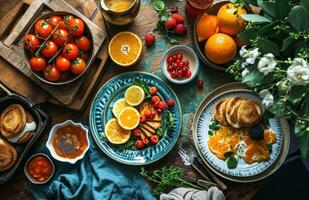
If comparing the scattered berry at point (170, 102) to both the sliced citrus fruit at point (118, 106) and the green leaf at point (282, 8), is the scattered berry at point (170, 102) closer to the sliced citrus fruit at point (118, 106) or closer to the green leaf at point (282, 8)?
the sliced citrus fruit at point (118, 106)

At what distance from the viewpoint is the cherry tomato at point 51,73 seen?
180 centimetres

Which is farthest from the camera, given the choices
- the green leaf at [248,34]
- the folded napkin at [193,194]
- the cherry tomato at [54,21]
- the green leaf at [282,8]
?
the cherry tomato at [54,21]

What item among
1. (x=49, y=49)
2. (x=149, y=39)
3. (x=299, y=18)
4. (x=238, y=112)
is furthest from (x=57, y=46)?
(x=299, y=18)

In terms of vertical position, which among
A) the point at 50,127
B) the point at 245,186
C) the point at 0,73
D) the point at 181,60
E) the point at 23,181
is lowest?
the point at 245,186

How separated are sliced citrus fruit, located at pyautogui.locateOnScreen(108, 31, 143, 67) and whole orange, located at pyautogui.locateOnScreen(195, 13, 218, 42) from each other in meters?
0.25

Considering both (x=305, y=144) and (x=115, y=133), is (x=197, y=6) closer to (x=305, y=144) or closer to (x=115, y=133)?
→ (x=115, y=133)

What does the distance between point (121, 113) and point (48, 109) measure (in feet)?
1.06

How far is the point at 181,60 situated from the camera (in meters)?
1.92

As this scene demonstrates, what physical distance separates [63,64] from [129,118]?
345 mm

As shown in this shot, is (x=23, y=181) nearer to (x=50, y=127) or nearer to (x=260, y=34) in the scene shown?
(x=50, y=127)

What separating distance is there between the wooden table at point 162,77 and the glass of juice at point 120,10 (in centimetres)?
10

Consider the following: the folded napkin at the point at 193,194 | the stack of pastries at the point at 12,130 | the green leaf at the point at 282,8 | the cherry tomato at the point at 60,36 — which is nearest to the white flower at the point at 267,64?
the green leaf at the point at 282,8

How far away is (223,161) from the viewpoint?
6.09 feet

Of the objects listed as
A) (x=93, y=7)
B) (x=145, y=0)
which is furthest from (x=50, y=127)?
(x=145, y=0)
